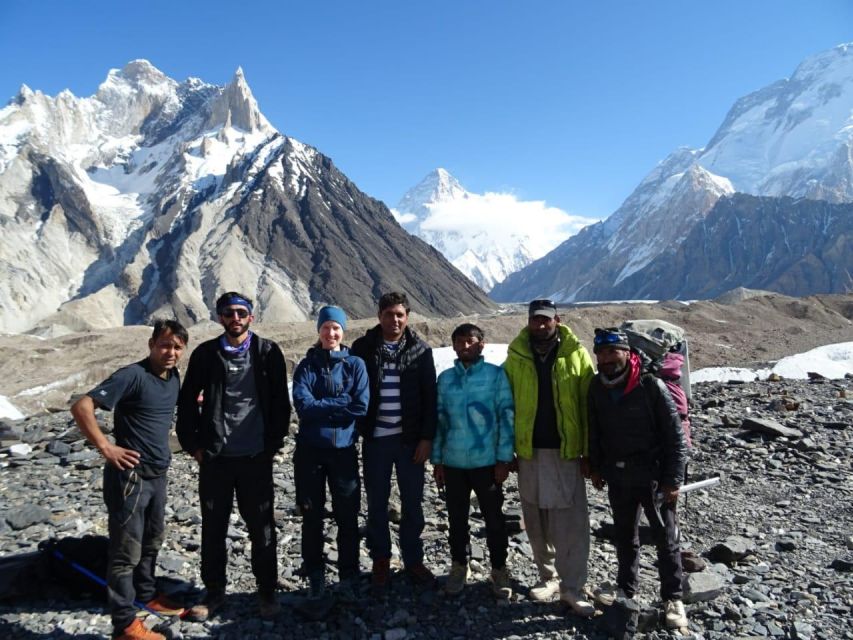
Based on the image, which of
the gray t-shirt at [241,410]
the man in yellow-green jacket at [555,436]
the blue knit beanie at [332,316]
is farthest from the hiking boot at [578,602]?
the blue knit beanie at [332,316]

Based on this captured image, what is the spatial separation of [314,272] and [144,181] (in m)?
86.3

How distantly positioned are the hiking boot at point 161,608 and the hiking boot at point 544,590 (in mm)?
2921

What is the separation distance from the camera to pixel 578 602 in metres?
4.43

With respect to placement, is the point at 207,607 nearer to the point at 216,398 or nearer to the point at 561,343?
the point at 216,398

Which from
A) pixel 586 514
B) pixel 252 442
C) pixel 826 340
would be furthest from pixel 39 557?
pixel 826 340

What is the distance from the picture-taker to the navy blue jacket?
4492mm

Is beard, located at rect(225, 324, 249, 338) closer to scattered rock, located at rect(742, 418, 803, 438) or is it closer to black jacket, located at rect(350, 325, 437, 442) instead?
black jacket, located at rect(350, 325, 437, 442)

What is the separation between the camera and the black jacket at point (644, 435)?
4.19 metres

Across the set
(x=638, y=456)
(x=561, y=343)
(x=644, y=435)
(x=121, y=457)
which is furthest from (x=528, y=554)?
(x=121, y=457)

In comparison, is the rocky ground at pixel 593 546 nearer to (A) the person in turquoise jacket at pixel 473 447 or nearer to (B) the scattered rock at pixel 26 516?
(B) the scattered rock at pixel 26 516

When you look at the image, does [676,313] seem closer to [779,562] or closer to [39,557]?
[779,562]

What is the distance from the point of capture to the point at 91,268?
353 ft

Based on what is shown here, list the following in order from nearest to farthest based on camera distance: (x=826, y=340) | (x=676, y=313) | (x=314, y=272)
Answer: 1. (x=826, y=340)
2. (x=676, y=313)
3. (x=314, y=272)

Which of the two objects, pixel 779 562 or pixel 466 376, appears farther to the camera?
pixel 779 562
